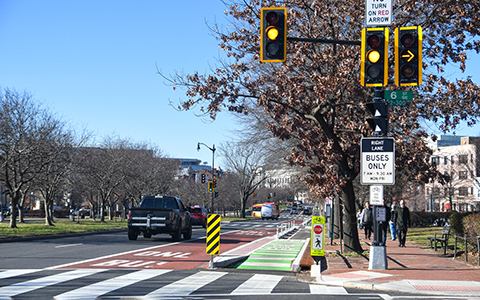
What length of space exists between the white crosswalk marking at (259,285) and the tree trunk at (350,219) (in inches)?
261

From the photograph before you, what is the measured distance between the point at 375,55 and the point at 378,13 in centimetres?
156

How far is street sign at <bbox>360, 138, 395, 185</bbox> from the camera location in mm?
12633

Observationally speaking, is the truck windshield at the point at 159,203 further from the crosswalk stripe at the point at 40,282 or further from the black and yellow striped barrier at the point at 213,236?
the crosswalk stripe at the point at 40,282

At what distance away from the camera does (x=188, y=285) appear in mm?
10305

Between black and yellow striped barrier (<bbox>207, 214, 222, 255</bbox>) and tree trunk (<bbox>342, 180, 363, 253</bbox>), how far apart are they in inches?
235

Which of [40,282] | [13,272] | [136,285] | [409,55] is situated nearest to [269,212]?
[13,272]

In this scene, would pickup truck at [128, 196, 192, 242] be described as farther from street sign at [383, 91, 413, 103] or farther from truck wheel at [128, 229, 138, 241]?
street sign at [383, 91, 413, 103]

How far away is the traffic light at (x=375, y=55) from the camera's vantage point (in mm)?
11570

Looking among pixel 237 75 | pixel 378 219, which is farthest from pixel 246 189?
pixel 378 219

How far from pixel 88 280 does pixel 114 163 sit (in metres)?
38.9

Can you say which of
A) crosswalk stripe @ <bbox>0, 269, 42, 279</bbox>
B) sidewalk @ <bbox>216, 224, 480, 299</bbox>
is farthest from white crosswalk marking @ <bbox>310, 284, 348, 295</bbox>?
crosswalk stripe @ <bbox>0, 269, 42, 279</bbox>

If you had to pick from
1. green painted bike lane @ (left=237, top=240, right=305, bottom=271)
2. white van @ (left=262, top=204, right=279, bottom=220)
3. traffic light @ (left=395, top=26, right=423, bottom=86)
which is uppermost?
traffic light @ (left=395, top=26, right=423, bottom=86)

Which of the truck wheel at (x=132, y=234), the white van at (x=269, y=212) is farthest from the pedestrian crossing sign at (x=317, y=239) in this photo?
the white van at (x=269, y=212)

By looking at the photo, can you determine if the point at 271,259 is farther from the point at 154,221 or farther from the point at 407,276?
the point at 154,221
